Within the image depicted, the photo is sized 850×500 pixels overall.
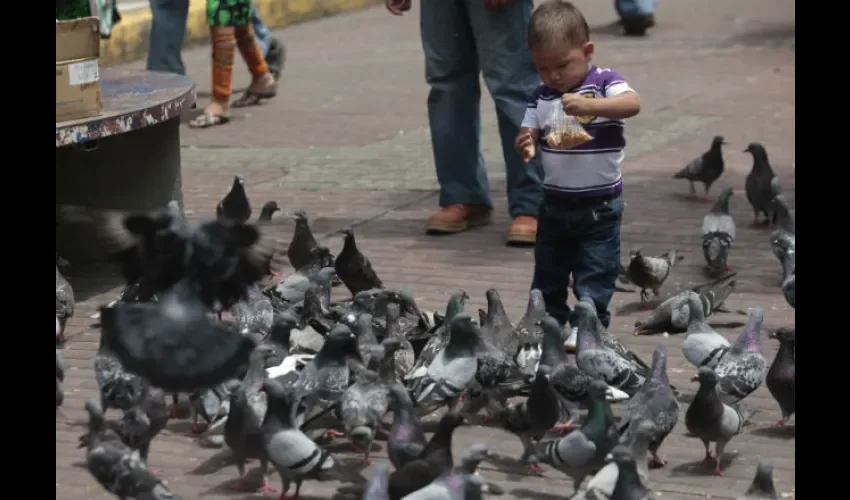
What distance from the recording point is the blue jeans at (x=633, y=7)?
1619 cm

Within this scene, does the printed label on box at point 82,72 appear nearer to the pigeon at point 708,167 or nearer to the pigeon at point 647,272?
the pigeon at point 647,272

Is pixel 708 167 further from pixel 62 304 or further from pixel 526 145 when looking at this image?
pixel 62 304

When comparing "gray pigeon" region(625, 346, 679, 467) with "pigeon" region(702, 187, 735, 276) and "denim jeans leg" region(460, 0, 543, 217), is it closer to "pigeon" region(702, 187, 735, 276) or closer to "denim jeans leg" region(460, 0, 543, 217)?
"pigeon" region(702, 187, 735, 276)

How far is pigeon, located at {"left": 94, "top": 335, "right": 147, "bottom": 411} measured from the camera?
5.21 meters

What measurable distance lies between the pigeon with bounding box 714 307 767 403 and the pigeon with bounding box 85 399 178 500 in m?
1.99

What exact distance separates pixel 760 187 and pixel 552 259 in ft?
8.65

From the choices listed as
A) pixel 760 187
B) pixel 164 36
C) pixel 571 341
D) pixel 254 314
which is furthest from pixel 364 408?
pixel 164 36

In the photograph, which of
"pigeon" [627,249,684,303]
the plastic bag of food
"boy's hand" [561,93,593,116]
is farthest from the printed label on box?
"pigeon" [627,249,684,303]

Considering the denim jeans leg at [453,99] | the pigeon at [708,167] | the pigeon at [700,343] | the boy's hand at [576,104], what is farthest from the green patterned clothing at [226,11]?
the pigeon at [700,343]

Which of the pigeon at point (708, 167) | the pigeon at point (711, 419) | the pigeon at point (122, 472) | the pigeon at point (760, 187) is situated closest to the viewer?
the pigeon at point (122, 472)

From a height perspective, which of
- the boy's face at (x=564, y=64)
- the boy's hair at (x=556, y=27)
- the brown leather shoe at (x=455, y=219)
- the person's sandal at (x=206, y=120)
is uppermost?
the boy's hair at (x=556, y=27)

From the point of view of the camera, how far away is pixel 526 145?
5844mm
